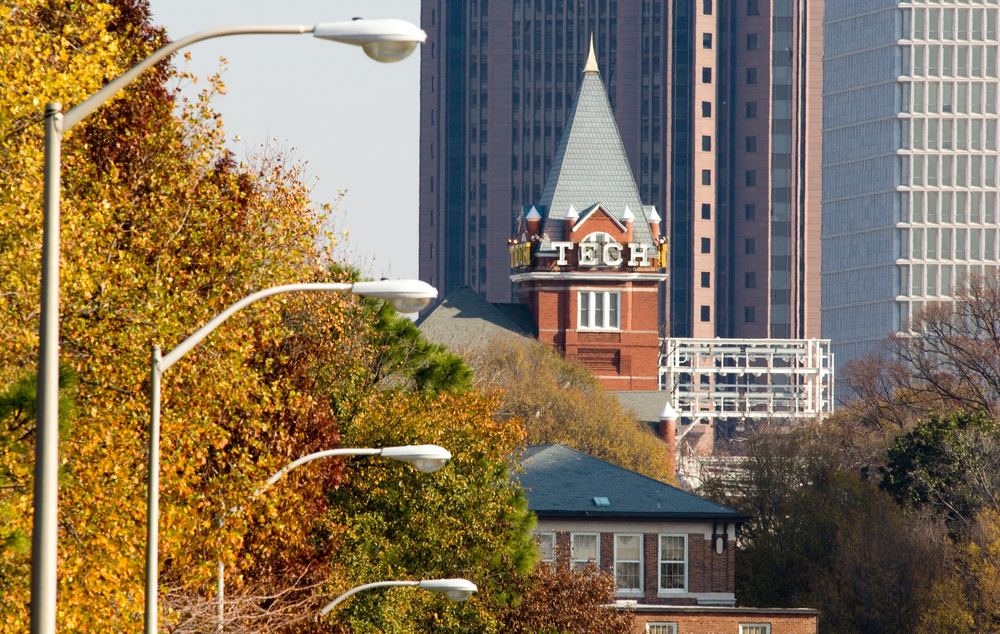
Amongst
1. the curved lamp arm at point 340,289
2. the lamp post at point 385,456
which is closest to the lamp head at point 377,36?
the curved lamp arm at point 340,289

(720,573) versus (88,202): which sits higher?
(88,202)

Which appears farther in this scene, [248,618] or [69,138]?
[248,618]

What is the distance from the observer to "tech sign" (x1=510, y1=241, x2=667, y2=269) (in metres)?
107

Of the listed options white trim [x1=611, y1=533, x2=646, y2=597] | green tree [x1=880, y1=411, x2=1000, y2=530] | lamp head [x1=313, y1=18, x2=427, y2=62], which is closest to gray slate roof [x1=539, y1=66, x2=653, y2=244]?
green tree [x1=880, y1=411, x2=1000, y2=530]

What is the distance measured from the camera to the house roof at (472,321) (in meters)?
106

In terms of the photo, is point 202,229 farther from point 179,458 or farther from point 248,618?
point 248,618

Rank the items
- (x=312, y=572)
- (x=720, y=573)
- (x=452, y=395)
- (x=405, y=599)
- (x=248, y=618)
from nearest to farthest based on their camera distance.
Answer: (x=248, y=618)
(x=312, y=572)
(x=405, y=599)
(x=452, y=395)
(x=720, y=573)

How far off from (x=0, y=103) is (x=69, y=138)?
194 centimetres

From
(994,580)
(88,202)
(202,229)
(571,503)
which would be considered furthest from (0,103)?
(994,580)

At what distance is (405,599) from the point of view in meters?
37.0

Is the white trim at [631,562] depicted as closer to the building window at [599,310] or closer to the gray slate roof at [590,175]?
the gray slate roof at [590,175]

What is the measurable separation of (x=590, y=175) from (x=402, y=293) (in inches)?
3571

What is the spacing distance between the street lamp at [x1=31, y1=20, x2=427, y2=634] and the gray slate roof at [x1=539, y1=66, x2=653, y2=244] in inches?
3672

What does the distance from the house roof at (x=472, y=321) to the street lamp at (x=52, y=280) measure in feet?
296
